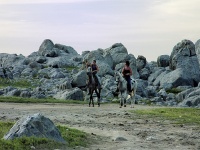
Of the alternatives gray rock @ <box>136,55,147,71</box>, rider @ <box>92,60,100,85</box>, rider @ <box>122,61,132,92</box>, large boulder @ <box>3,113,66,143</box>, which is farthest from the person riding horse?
gray rock @ <box>136,55,147,71</box>

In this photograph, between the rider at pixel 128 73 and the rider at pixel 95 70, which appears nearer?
the rider at pixel 128 73

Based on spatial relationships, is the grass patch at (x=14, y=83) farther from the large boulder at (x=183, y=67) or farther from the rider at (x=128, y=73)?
the rider at (x=128, y=73)

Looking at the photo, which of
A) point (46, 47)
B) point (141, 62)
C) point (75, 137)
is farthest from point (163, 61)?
point (75, 137)

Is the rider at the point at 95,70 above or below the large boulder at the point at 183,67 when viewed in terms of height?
below

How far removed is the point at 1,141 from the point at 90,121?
33.3 feet

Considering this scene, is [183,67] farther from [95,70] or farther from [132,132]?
[132,132]

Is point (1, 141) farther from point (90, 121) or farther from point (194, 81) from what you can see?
point (194, 81)

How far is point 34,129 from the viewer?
17703 mm

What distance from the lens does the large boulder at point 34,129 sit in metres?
17.4

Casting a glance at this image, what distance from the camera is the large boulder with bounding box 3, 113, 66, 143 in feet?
57.1

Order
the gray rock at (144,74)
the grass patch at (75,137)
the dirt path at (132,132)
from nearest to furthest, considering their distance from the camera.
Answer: the grass patch at (75,137) → the dirt path at (132,132) → the gray rock at (144,74)

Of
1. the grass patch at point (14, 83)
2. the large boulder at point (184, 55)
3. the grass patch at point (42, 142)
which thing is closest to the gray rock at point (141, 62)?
the large boulder at point (184, 55)

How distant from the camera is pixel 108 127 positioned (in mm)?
23656

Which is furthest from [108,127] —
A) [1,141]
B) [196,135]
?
[1,141]
